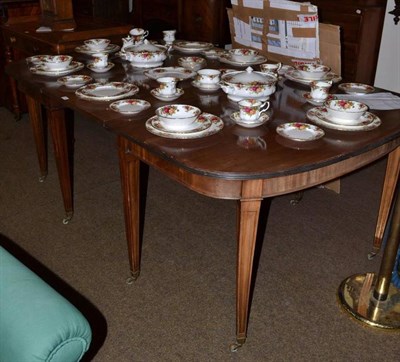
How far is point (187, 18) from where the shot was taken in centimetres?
374

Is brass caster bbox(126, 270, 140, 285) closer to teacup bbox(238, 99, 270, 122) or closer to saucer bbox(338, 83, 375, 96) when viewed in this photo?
teacup bbox(238, 99, 270, 122)

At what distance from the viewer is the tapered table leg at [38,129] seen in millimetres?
2523

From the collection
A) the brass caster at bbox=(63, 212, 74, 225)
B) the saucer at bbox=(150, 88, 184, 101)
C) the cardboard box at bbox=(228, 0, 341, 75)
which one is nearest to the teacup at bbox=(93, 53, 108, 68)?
the saucer at bbox=(150, 88, 184, 101)

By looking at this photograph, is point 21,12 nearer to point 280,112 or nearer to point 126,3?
point 126,3

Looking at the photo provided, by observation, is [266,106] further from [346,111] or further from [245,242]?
[245,242]

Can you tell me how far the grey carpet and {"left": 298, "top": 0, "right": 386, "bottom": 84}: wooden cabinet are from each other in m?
0.69

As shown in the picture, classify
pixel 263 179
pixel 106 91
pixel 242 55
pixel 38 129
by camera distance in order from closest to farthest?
pixel 263 179 < pixel 106 91 < pixel 242 55 < pixel 38 129

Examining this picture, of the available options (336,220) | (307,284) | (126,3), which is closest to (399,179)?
(336,220)

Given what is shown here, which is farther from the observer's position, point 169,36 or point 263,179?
point 169,36

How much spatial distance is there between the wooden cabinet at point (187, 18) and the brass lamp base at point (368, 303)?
2.23m

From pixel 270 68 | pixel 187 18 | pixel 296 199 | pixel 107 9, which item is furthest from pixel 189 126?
pixel 107 9

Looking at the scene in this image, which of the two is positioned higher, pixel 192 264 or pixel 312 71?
pixel 312 71

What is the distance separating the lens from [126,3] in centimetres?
447

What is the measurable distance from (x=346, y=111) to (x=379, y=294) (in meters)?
0.76
